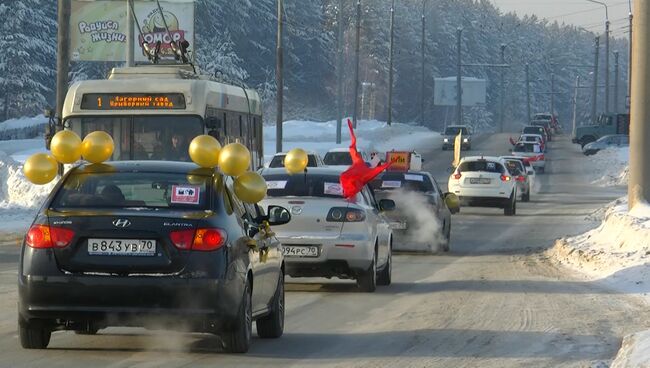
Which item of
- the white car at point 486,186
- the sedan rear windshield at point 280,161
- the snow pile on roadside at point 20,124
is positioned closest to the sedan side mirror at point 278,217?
the sedan rear windshield at point 280,161

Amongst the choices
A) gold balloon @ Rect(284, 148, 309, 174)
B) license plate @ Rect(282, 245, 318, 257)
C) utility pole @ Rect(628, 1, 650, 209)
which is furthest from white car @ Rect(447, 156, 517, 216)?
license plate @ Rect(282, 245, 318, 257)

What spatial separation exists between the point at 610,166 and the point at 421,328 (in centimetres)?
6538

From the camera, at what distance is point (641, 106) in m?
24.4

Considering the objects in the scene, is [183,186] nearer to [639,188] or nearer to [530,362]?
[530,362]

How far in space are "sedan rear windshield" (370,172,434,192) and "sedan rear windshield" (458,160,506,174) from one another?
45.8 feet

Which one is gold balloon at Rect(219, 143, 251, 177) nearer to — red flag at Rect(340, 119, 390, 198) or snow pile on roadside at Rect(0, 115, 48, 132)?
red flag at Rect(340, 119, 390, 198)

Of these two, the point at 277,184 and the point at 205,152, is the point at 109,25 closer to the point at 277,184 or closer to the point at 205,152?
the point at 277,184

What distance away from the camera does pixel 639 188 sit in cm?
2477

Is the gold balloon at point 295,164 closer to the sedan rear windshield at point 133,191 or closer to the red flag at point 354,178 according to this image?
the red flag at point 354,178

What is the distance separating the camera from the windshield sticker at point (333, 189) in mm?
17156

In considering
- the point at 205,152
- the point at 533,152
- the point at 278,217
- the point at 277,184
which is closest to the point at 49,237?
the point at 205,152

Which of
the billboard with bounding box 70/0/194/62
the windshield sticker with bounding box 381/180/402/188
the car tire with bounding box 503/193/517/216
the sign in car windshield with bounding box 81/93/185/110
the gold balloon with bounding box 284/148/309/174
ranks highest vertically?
the billboard with bounding box 70/0/194/62

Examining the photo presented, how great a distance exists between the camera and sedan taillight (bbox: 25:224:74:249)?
10.4 meters

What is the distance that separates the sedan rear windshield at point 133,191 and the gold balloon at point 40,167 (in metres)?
2.39
